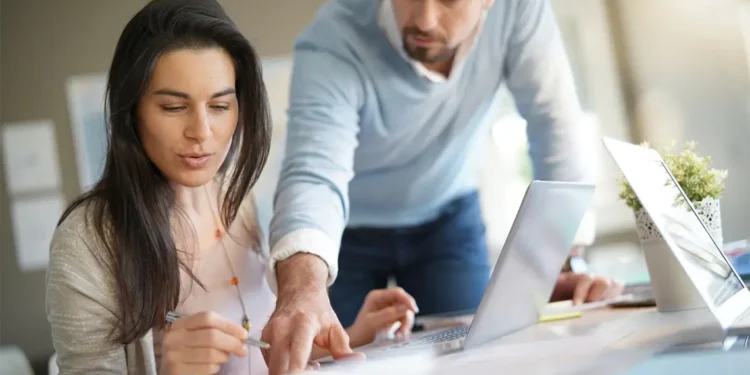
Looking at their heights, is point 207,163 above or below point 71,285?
above

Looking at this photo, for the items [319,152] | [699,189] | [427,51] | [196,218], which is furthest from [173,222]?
[699,189]

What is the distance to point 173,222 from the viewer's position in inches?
63.6

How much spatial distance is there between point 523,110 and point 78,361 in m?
1.30

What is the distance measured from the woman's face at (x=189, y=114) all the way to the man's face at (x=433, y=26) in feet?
1.91

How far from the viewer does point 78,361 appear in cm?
133

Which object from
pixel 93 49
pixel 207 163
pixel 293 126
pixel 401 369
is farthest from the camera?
pixel 293 126

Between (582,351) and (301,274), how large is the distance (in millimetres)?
744

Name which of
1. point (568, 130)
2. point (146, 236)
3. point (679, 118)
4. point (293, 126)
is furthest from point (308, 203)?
point (679, 118)

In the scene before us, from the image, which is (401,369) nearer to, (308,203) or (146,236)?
(146,236)

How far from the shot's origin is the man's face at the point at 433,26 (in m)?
2.06

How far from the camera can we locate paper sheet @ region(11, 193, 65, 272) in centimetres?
176

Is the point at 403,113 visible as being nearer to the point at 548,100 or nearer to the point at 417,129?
the point at 417,129

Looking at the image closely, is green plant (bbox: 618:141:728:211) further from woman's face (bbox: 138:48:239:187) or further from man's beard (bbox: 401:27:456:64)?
woman's face (bbox: 138:48:239:187)

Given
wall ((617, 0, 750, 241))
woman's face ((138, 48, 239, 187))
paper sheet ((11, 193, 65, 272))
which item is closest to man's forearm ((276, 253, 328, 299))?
woman's face ((138, 48, 239, 187))
